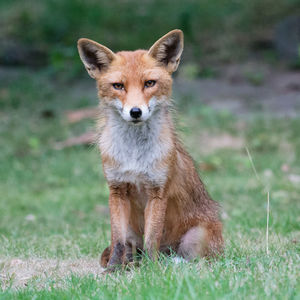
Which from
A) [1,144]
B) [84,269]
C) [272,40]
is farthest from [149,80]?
[272,40]

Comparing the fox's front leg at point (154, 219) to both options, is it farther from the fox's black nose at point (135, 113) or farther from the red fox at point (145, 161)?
the fox's black nose at point (135, 113)

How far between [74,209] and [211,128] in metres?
5.18

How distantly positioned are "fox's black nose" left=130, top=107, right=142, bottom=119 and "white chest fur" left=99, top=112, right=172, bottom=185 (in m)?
0.39

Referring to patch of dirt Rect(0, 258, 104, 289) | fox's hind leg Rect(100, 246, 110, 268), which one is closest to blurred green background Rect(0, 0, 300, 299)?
patch of dirt Rect(0, 258, 104, 289)

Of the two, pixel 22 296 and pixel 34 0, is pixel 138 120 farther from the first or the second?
pixel 34 0

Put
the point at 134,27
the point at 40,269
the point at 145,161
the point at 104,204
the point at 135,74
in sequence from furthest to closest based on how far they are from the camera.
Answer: the point at 134,27 < the point at 104,204 < the point at 40,269 < the point at 145,161 < the point at 135,74

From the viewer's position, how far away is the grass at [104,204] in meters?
3.26

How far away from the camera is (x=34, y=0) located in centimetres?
2014

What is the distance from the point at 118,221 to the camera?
419 centimetres

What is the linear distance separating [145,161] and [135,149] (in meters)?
0.14

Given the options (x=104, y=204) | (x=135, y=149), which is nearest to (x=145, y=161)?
(x=135, y=149)

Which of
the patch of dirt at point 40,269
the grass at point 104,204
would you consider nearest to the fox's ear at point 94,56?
the grass at point 104,204

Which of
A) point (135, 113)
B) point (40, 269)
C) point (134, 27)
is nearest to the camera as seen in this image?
point (135, 113)

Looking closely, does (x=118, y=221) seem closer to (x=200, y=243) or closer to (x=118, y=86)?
(x=200, y=243)
